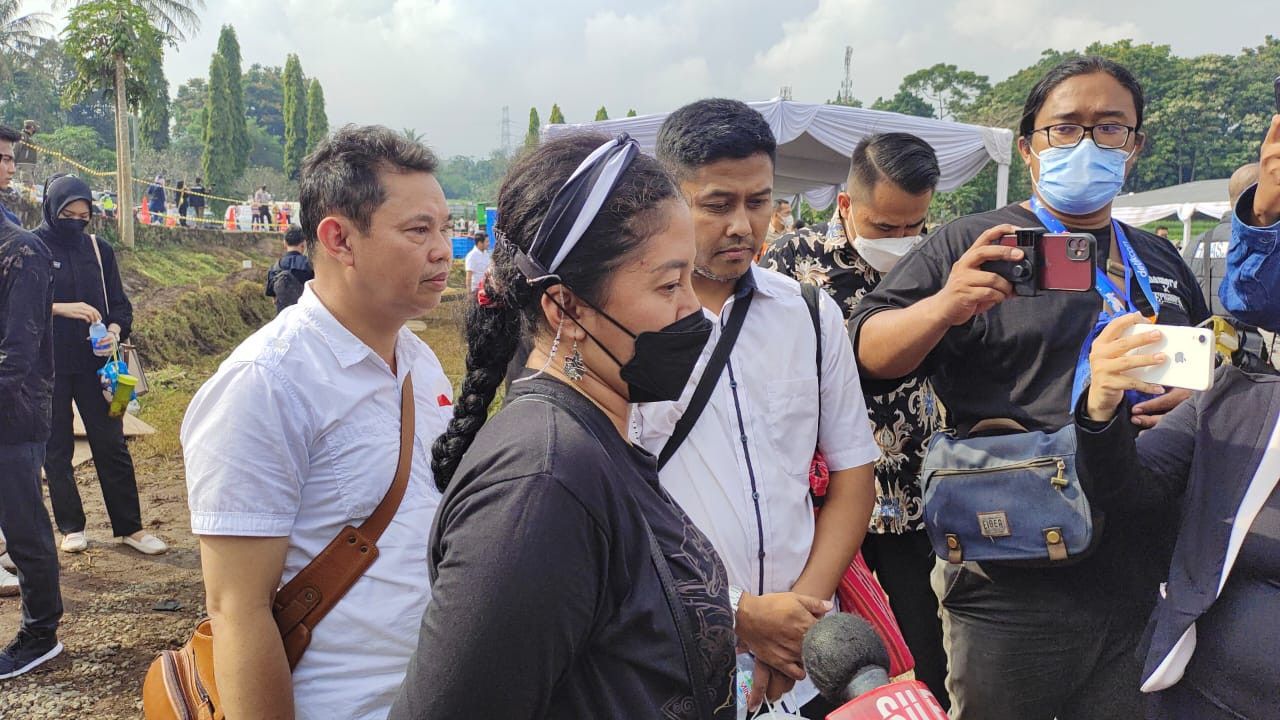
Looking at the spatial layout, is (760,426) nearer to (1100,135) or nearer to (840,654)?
(840,654)

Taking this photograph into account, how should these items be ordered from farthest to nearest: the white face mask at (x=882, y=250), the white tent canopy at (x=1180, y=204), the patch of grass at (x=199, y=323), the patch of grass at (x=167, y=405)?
the white tent canopy at (x=1180, y=204), the patch of grass at (x=199, y=323), the patch of grass at (x=167, y=405), the white face mask at (x=882, y=250)

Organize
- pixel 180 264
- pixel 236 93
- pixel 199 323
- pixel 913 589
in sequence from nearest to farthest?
pixel 913 589, pixel 199 323, pixel 180 264, pixel 236 93

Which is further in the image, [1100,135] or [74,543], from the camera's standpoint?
[74,543]

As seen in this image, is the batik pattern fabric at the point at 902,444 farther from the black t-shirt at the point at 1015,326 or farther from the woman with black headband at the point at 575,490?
the woman with black headband at the point at 575,490

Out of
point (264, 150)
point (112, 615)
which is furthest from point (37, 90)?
point (112, 615)

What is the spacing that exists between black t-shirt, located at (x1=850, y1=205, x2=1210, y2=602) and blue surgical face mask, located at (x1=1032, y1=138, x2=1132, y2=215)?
0.28ft

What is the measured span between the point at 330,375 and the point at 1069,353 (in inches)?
67.7

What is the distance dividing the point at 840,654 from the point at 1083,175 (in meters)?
1.65

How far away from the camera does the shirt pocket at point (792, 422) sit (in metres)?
1.88

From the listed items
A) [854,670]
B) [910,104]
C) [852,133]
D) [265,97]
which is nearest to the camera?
[854,670]

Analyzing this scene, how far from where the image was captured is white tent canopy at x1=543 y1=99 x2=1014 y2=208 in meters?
8.95

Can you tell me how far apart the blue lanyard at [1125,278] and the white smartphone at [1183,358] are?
59cm

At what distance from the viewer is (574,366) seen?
1251 millimetres

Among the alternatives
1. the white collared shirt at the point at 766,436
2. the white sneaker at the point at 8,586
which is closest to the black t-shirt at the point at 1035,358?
the white collared shirt at the point at 766,436
